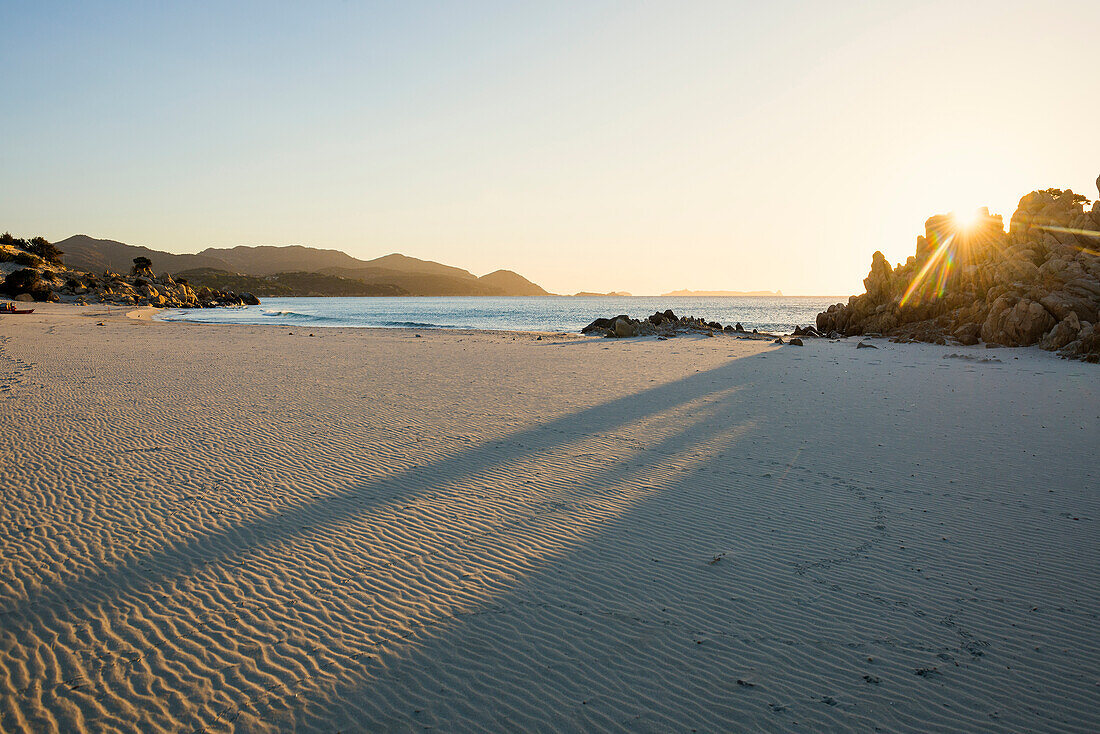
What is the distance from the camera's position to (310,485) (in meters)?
7.89

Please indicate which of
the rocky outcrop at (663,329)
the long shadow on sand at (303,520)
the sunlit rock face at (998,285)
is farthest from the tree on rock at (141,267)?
the long shadow on sand at (303,520)

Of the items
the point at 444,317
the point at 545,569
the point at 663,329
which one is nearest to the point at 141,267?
the point at 444,317

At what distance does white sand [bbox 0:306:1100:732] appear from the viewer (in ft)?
12.7

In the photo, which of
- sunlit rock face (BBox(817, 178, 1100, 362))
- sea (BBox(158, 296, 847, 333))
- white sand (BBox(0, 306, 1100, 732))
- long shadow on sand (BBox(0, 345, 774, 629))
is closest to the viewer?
white sand (BBox(0, 306, 1100, 732))

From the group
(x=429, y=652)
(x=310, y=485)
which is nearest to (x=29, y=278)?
(x=310, y=485)

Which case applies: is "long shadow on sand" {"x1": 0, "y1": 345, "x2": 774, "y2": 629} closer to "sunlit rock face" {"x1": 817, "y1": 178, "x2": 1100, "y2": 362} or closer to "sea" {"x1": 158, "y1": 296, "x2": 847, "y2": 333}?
"sunlit rock face" {"x1": 817, "y1": 178, "x2": 1100, "y2": 362}

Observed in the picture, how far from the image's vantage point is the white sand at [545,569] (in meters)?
3.86

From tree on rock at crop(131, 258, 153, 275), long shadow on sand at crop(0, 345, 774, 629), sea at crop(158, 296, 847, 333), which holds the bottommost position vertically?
long shadow on sand at crop(0, 345, 774, 629)

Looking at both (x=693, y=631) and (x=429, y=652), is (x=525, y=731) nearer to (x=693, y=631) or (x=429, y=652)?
(x=429, y=652)

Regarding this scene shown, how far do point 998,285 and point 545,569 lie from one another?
113ft

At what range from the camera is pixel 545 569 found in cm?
562

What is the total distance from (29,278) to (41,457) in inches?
3152

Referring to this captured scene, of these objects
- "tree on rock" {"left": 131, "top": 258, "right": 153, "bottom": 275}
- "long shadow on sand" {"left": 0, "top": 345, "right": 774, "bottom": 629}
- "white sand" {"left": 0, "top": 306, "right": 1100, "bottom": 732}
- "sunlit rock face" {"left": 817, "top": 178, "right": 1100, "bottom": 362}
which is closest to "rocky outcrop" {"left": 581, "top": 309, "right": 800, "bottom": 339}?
"sunlit rock face" {"left": 817, "top": 178, "right": 1100, "bottom": 362}

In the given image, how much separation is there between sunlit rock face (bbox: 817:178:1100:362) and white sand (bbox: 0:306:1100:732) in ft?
54.3
